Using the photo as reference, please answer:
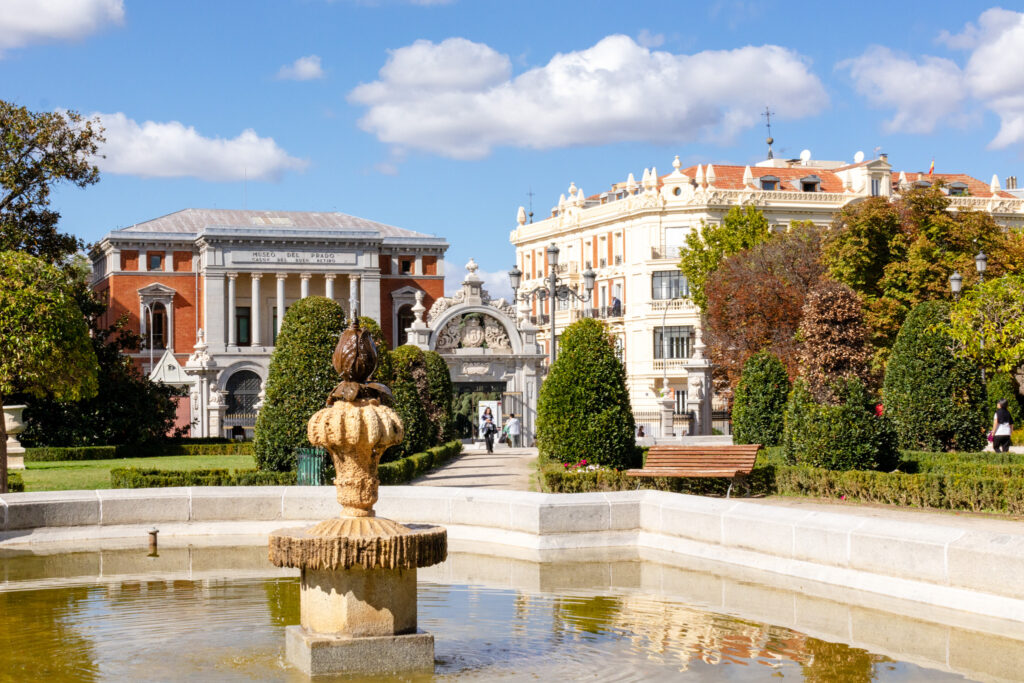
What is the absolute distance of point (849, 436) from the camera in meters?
19.8

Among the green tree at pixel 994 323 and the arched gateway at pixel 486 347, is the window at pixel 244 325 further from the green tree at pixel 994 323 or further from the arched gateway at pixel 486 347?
the green tree at pixel 994 323

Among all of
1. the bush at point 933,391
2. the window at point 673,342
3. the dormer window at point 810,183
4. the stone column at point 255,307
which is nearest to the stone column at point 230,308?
the stone column at point 255,307

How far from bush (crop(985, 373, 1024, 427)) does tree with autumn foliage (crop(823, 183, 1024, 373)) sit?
505 centimetres

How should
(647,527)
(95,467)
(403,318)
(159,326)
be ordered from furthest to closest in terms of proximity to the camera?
(403,318)
(159,326)
(95,467)
(647,527)

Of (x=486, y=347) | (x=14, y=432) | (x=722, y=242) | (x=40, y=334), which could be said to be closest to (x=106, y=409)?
(x=14, y=432)

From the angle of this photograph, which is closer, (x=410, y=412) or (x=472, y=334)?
(x=410, y=412)

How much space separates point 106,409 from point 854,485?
22.7m

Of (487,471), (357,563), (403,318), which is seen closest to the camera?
(357,563)

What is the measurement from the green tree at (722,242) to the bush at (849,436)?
125 feet

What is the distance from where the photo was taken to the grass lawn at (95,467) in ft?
74.2

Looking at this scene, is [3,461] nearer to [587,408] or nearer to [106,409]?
[587,408]

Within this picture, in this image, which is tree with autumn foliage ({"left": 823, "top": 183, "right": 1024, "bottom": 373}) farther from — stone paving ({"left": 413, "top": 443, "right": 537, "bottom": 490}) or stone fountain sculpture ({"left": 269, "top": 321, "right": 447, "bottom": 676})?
stone fountain sculpture ({"left": 269, "top": 321, "right": 447, "bottom": 676})

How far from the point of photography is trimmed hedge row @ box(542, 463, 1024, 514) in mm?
17328

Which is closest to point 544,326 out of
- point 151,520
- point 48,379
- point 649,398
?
point 649,398
